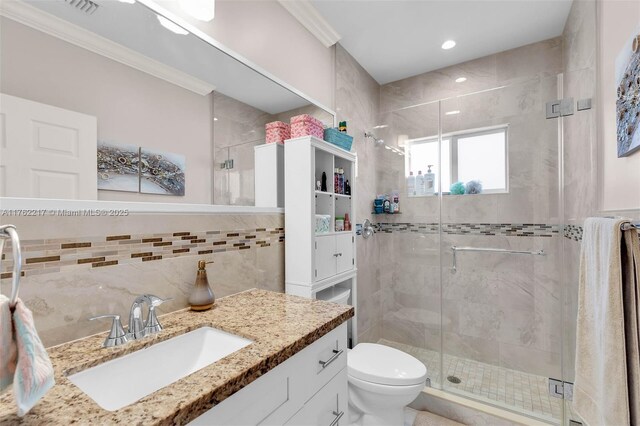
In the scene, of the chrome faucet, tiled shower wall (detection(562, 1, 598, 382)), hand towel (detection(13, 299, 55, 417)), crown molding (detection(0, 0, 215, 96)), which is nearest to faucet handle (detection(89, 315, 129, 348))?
the chrome faucet

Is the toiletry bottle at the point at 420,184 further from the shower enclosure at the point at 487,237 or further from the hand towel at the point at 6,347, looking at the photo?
the hand towel at the point at 6,347

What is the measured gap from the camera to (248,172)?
148cm

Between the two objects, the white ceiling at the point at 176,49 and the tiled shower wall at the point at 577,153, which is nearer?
the white ceiling at the point at 176,49

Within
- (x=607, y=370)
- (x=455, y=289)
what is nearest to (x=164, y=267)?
(x=607, y=370)

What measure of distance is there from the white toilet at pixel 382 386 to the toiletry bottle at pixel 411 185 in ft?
4.17

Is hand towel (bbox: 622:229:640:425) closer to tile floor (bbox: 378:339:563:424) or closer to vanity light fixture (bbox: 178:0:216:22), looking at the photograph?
tile floor (bbox: 378:339:563:424)

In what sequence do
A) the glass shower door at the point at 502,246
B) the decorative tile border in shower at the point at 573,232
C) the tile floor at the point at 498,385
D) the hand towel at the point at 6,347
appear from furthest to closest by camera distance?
1. the glass shower door at the point at 502,246
2. the tile floor at the point at 498,385
3. the decorative tile border in shower at the point at 573,232
4. the hand towel at the point at 6,347

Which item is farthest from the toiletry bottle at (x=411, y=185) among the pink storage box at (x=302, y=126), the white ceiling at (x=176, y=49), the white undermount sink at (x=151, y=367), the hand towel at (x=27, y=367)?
the hand towel at (x=27, y=367)

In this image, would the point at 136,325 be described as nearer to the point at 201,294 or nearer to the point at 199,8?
the point at 201,294

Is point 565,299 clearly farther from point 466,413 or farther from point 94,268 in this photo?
point 94,268

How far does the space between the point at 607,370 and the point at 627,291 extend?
0.78ft

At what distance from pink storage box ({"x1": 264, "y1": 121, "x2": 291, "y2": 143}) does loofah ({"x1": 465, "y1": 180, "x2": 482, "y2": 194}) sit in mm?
1509

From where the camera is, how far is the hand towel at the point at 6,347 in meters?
0.47

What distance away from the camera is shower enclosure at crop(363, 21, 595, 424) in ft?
6.40
